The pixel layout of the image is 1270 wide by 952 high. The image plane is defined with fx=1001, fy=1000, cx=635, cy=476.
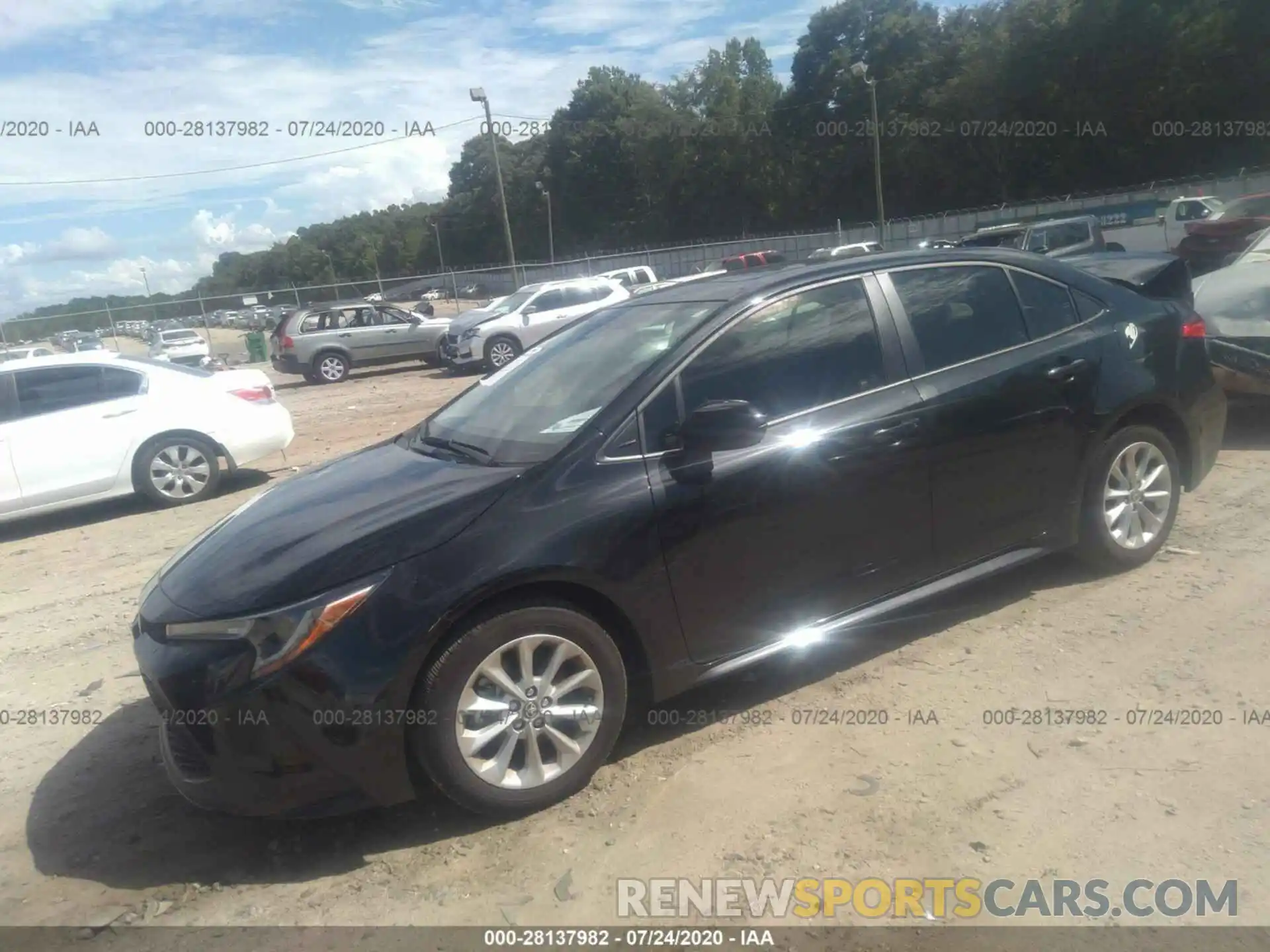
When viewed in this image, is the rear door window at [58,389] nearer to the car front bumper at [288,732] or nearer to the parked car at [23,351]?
the car front bumper at [288,732]

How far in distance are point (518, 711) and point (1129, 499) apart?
335 cm

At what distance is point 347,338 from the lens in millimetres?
21344

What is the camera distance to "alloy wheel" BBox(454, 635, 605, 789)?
3.25 meters

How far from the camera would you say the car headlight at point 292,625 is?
307 centimetres

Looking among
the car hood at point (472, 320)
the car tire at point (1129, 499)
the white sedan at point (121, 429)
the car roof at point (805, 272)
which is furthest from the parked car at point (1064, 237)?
the car roof at point (805, 272)

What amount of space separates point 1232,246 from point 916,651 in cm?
1943

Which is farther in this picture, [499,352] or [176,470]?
[499,352]

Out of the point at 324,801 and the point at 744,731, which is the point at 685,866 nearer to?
the point at 744,731

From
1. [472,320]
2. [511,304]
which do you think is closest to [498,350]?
[472,320]

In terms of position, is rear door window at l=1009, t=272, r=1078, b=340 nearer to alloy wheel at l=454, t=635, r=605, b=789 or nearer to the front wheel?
alloy wheel at l=454, t=635, r=605, b=789

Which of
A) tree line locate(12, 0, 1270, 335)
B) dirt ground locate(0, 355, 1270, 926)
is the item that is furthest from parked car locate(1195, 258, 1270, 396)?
tree line locate(12, 0, 1270, 335)

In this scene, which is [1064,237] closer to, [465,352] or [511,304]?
[511,304]

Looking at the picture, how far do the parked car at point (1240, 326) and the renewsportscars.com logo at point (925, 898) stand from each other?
5.59 meters

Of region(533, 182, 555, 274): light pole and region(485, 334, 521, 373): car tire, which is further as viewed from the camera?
region(533, 182, 555, 274): light pole
